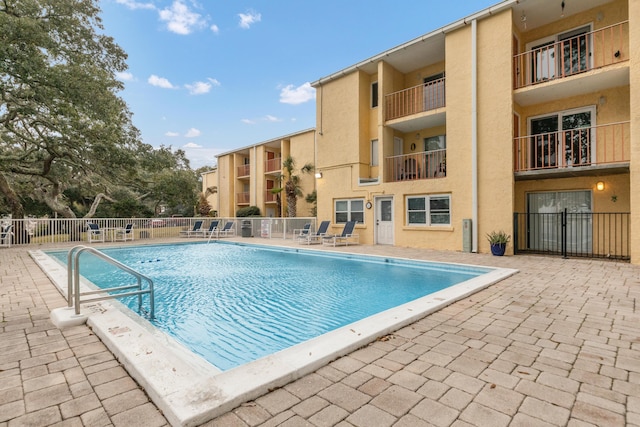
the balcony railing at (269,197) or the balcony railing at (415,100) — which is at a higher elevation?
the balcony railing at (415,100)

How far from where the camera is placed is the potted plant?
967 cm

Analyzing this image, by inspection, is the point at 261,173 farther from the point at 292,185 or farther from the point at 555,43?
the point at 555,43

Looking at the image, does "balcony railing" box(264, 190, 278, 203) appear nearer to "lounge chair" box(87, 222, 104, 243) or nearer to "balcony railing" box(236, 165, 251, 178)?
"balcony railing" box(236, 165, 251, 178)

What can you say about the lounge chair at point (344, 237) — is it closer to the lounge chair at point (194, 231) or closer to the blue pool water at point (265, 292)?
the blue pool water at point (265, 292)

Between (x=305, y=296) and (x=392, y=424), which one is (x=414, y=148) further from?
(x=392, y=424)

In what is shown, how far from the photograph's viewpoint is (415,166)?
44.0 ft

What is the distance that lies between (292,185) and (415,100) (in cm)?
891

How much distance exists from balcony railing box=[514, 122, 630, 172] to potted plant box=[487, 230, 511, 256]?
220 centimetres

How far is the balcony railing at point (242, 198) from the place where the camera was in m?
24.9

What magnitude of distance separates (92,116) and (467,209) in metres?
15.3

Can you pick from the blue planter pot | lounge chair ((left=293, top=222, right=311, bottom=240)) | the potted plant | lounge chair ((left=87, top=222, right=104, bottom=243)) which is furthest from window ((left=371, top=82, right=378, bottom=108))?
lounge chair ((left=87, top=222, right=104, bottom=243))

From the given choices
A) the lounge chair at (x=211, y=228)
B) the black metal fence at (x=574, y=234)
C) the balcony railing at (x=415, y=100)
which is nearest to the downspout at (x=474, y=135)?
the black metal fence at (x=574, y=234)

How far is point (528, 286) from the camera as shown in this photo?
560 cm

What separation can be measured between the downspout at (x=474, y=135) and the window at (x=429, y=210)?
101 cm
